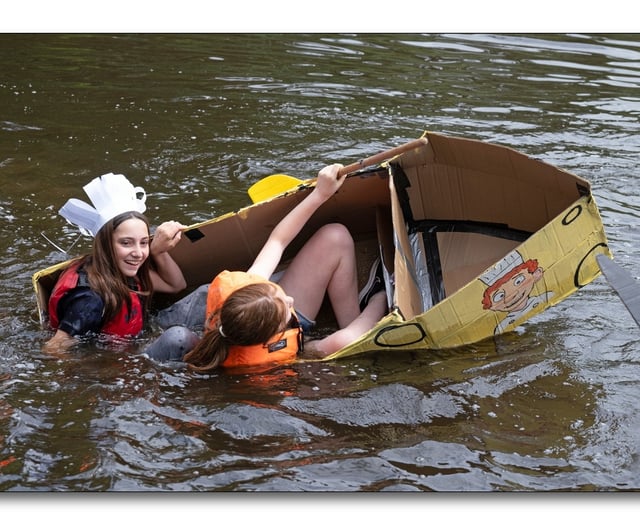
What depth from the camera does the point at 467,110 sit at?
647cm

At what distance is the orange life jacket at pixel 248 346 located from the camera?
3.37m

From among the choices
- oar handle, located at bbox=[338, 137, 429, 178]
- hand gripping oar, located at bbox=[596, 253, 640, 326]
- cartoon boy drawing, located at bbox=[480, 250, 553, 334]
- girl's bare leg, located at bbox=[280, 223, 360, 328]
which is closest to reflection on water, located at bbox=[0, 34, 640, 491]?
cartoon boy drawing, located at bbox=[480, 250, 553, 334]

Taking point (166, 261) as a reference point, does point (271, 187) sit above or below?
above

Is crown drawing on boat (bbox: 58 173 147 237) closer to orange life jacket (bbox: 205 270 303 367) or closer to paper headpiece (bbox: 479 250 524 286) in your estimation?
orange life jacket (bbox: 205 270 303 367)

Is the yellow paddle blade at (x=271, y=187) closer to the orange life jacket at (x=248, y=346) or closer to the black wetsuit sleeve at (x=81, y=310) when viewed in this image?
the orange life jacket at (x=248, y=346)

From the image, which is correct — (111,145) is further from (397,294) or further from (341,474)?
(341,474)

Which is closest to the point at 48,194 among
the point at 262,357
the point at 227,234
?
the point at 227,234

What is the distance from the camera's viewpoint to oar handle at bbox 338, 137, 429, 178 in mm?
3525

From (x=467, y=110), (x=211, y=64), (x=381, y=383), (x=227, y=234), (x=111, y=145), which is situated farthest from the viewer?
(x=211, y=64)

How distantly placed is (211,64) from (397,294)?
4477mm

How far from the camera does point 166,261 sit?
12.3ft

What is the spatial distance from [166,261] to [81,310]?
435 mm

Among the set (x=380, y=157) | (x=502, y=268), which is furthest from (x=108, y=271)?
(x=502, y=268)

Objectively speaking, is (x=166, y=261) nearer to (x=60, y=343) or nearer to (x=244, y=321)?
(x=60, y=343)
